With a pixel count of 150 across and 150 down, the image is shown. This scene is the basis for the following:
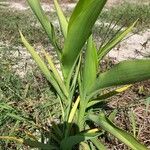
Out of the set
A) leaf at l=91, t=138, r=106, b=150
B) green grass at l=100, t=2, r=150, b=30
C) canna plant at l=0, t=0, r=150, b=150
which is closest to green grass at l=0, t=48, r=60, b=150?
canna plant at l=0, t=0, r=150, b=150

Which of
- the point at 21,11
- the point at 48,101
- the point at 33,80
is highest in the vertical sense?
the point at 21,11

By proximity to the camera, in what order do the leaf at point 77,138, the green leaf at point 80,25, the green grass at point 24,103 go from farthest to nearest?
the green grass at point 24,103 → the leaf at point 77,138 → the green leaf at point 80,25

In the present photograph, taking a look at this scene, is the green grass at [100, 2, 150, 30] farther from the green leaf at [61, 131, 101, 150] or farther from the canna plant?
the green leaf at [61, 131, 101, 150]

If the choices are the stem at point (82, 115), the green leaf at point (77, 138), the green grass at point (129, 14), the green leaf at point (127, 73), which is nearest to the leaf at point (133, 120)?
the stem at point (82, 115)

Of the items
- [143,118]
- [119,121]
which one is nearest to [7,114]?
[119,121]

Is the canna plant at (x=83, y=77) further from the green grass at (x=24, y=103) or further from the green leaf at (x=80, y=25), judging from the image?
the green grass at (x=24, y=103)

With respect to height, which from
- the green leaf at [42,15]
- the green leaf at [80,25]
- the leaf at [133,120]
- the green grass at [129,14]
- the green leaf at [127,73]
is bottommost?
the leaf at [133,120]

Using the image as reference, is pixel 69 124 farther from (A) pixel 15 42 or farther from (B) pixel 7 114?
(A) pixel 15 42
